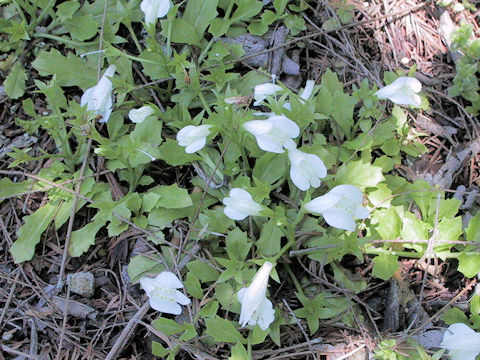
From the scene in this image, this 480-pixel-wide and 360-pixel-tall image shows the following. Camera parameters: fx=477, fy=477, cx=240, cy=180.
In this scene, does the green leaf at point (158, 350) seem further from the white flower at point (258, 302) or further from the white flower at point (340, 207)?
the white flower at point (340, 207)

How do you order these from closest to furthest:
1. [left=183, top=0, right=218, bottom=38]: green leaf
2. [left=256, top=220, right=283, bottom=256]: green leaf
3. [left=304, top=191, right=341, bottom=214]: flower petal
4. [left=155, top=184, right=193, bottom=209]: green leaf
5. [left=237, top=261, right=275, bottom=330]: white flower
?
[left=237, top=261, right=275, bottom=330]: white flower < [left=304, top=191, right=341, bottom=214]: flower petal < [left=256, top=220, right=283, bottom=256]: green leaf < [left=155, top=184, right=193, bottom=209]: green leaf < [left=183, top=0, right=218, bottom=38]: green leaf

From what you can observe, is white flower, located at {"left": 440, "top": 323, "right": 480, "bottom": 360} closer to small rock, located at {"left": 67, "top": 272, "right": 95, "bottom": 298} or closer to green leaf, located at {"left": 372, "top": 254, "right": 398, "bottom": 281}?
green leaf, located at {"left": 372, "top": 254, "right": 398, "bottom": 281}

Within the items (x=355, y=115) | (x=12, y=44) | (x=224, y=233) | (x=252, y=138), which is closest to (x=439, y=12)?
(x=355, y=115)

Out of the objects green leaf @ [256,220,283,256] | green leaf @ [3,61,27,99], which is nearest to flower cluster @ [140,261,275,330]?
green leaf @ [256,220,283,256]

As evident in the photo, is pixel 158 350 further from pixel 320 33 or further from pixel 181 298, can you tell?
pixel 320 33

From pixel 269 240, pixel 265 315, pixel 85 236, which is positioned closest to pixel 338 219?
pixel 269 240

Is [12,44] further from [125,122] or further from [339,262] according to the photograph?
[339,262]
